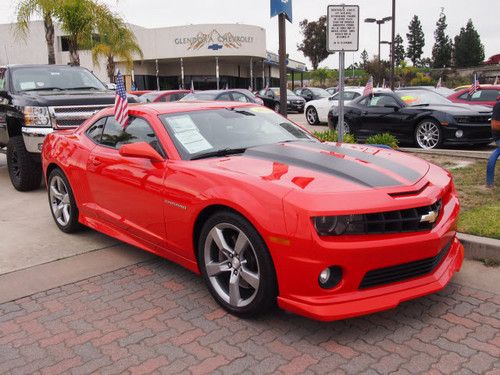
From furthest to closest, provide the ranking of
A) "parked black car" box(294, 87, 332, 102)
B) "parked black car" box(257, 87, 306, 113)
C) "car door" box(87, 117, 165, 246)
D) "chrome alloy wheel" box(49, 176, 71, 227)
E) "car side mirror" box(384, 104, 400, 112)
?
"parked black car" box(294, 87, 332, 102), "parked black car" box(257, 87, 306, 113), "car side mirror" box(384, 104, 400, 112), "chrome alloy wheel" box(49, 176, 71, 227), "car door" box(87, 117, 165, 246)

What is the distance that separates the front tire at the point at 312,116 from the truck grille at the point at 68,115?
11.7m

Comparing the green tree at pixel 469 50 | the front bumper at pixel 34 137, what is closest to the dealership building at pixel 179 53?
the front bumper at pixel 34 137

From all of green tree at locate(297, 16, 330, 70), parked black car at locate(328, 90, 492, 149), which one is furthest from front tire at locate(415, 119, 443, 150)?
green tree at locate(297, 16, 330, 70)

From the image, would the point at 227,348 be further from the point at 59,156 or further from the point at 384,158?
the point at 59,156

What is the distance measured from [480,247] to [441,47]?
4479 inches

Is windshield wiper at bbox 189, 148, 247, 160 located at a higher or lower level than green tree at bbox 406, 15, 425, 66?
lower

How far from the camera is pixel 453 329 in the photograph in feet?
10.5

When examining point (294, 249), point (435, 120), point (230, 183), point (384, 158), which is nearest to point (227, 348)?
point (294, 249)

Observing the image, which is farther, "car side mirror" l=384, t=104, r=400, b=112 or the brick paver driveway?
"car side mirror" l=384, t=104, r=400, b=112

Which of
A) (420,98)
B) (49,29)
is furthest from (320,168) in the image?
(49,29)

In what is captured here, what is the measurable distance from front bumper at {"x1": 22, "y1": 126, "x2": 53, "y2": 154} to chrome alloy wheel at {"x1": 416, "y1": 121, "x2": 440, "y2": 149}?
24.2 feet

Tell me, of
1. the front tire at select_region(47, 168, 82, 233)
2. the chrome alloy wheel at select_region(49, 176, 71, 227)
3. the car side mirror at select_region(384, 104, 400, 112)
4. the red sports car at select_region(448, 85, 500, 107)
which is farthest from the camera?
the red sports car at select_region(448, 85, 500, 107)

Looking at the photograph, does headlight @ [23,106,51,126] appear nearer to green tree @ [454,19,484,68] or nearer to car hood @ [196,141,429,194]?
car hood @ [196,141,429,194]

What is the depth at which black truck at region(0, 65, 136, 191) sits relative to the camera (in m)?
7.52
